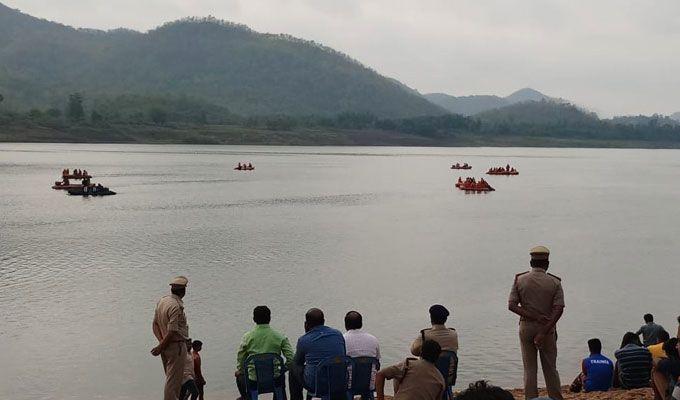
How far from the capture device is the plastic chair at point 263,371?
11539mm

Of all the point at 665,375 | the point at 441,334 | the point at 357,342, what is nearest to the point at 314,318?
the point at 357,342

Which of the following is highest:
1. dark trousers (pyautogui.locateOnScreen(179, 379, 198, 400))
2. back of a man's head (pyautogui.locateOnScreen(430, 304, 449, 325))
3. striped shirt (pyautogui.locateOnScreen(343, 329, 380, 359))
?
back of a man's head (pyautogui.locateOnScreen(430, 304, 449, 325))

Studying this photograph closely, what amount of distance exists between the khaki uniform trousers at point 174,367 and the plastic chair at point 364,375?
103 inches

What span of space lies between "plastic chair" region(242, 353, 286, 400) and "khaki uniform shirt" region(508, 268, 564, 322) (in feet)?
11.7

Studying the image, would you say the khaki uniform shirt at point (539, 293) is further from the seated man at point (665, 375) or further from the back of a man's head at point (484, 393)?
the back of a man's head at point (484, 393)

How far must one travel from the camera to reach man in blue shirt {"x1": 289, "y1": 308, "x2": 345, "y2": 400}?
10.9 metres

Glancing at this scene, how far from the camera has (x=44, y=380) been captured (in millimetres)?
17953

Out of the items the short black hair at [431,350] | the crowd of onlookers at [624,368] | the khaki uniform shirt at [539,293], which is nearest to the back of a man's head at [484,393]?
the short black hair at [431,350]

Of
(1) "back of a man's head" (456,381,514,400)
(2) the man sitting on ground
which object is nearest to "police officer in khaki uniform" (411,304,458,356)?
(1) "back of a man's head" (456,381,514,400)

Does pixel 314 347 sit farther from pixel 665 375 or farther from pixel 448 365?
pixel 665 375

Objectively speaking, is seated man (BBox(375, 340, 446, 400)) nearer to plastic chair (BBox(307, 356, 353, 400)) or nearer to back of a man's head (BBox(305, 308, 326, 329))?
plastic chair (BBox(307, 356, 353, 400))

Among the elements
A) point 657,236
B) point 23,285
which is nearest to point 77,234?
point 23,285

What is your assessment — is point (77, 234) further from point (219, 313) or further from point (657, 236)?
point (657, 236)

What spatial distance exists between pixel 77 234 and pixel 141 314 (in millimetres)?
24247
